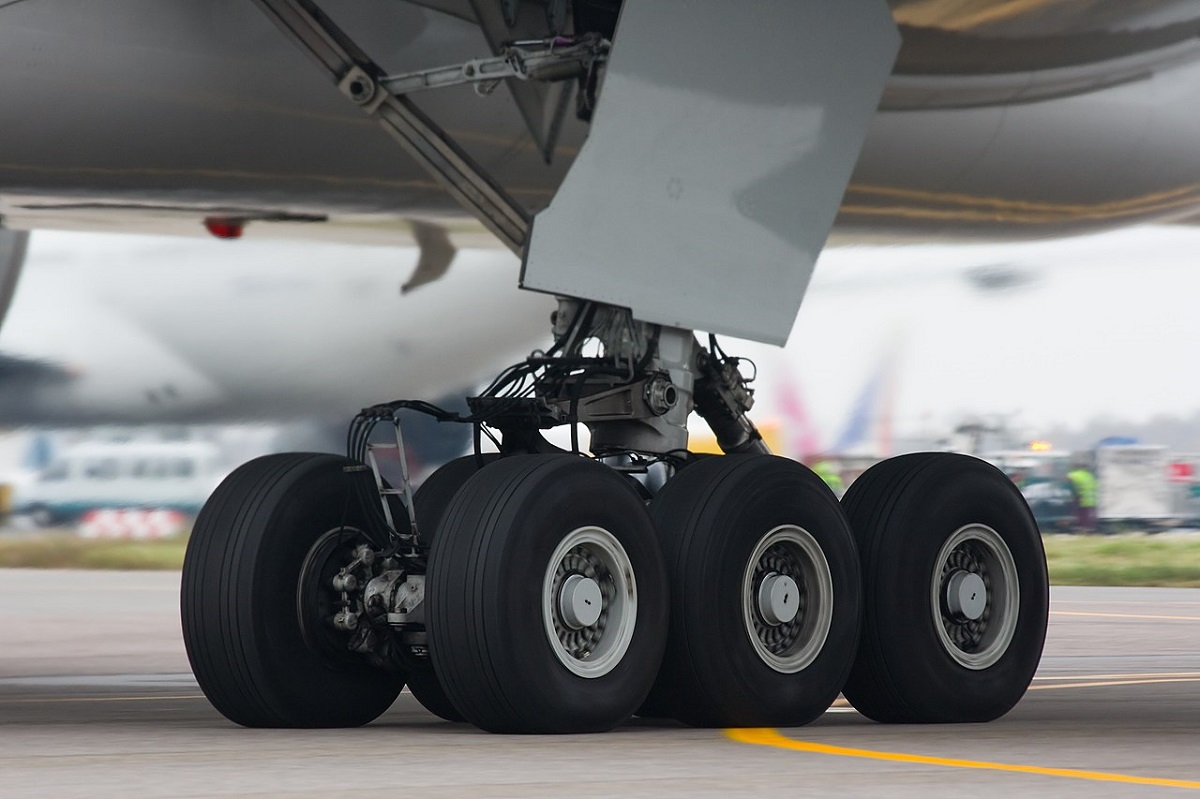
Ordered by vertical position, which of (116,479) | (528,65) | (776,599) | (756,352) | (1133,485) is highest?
(756,352)

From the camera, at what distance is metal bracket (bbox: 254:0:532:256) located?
7.67 metres

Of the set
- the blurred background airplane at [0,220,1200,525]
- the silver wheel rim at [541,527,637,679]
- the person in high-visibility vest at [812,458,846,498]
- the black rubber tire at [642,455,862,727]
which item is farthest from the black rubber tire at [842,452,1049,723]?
the person in high-visibility vest at [812,458,846,498]

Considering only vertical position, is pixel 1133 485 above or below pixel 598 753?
above

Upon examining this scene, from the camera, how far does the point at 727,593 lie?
22.3 feet

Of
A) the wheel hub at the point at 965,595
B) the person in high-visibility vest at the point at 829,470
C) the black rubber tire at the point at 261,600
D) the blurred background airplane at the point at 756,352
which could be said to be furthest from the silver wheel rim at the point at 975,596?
the person in high-visibility vest at the point at 829,470

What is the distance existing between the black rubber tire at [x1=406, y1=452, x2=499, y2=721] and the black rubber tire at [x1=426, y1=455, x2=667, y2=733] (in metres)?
1.08

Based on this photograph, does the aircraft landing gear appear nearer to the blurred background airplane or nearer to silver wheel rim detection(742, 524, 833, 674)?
silver wheel rim detection(742, 524, 833, 674)

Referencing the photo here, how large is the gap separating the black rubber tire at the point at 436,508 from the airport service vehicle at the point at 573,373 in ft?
0.09

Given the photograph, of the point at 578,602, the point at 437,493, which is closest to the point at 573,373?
the point at 437,493

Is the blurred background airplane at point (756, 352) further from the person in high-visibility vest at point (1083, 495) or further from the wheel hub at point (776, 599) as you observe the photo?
the wheel hub at point (776, 599)

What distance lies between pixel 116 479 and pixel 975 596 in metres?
21.0

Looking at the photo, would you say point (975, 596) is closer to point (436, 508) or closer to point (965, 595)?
point (965, 595)

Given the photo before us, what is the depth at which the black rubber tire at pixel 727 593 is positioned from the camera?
6.78m

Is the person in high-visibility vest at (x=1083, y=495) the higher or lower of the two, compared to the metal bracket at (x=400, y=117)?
higher
